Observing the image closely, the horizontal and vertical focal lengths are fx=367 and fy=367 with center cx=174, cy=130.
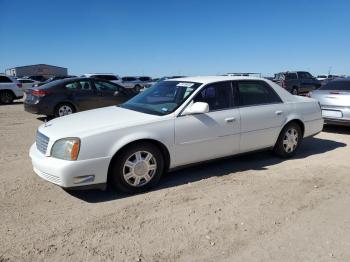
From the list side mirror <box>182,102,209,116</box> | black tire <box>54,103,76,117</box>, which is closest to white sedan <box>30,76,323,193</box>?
side mirror <box>182,102,209,116</box>

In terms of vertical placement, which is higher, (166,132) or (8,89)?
(166,132)

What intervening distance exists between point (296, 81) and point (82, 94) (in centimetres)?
1643

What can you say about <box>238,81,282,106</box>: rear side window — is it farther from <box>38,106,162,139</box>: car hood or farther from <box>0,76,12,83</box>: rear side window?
<box>0,76,12,83</box>: rear side window

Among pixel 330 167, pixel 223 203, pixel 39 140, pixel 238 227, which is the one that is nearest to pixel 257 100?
pixel 330 167

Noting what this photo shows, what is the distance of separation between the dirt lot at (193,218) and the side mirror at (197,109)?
0.99 m

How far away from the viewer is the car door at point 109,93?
11641 millimetres

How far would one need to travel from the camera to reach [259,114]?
232 inches

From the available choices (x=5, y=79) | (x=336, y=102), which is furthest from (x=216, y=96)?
(x=5, y=79)

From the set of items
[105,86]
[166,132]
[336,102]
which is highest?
[105,86]

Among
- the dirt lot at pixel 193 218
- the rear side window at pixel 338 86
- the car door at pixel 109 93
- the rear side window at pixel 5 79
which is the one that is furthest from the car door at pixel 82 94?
the rear side window at pixel 5 79

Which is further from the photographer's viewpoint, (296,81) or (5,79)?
(296,81)

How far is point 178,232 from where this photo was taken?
370cm

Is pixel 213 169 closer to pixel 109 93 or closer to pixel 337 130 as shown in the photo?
pixel 337 130

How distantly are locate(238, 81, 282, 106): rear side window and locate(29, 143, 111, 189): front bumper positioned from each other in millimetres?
2512
